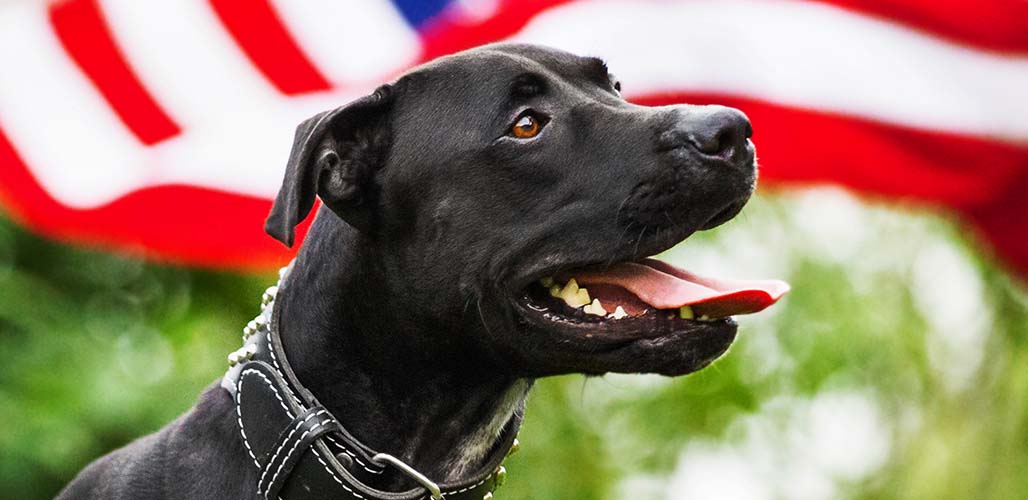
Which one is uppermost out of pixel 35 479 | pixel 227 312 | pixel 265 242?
pixel 265 242

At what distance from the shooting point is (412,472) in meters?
4.02

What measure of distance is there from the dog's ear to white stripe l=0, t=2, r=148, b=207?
353 centimetres

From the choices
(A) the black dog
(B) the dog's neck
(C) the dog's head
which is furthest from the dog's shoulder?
(C) the dog's head

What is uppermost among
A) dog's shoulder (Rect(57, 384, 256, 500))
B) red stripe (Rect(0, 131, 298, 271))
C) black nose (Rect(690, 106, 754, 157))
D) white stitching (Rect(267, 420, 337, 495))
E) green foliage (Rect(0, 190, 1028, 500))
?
black nose (Rect(690, 106, 754, 157))

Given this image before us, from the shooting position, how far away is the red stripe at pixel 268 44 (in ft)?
25.1

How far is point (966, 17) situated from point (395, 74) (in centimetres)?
245

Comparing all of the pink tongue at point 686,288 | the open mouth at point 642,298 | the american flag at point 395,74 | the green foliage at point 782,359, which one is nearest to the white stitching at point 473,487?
the open mouth at point 642,298

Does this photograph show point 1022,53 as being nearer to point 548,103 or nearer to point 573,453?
point 548,103

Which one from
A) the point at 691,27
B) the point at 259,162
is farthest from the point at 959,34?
the point at 259,162

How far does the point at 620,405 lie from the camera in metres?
13.5

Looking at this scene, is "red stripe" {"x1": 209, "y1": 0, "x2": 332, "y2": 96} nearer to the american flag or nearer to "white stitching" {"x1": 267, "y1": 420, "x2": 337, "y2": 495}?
the american flag

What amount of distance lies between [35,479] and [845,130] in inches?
189

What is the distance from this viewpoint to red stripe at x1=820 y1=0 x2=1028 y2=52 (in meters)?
7.08

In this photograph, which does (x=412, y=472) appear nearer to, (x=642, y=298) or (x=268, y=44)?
(x=642, y=298)
